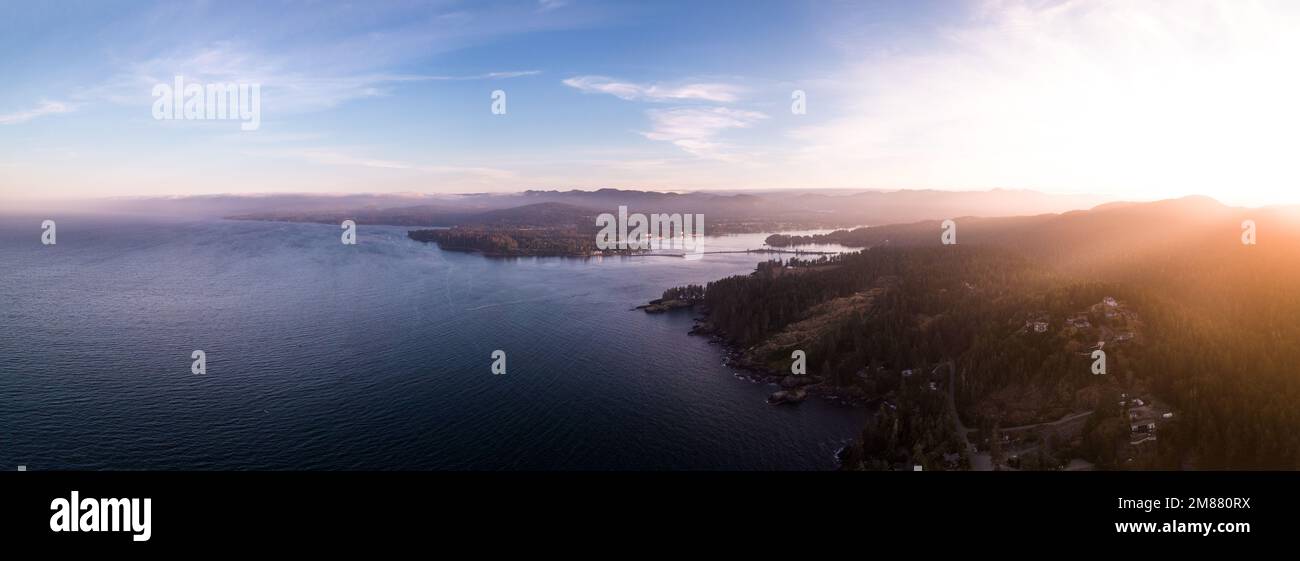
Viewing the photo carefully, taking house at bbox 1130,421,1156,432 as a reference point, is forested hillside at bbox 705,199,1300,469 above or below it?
above

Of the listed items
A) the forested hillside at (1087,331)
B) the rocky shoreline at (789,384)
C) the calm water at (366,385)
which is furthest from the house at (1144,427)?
the rocky shoreline at (789,384)

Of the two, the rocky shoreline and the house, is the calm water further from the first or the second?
the house

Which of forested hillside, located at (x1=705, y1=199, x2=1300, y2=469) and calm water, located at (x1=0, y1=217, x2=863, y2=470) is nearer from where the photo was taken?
forested hillside, located at (x1=705, y1=199, x2=1300, y2=469)

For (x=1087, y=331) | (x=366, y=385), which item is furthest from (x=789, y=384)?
(x=366, y=385)

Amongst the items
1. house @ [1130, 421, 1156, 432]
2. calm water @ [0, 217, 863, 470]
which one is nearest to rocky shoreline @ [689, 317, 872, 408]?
calm water @ [0, 217, 863, 470]

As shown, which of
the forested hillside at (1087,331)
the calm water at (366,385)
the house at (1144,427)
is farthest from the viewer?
the house at (1144,427)

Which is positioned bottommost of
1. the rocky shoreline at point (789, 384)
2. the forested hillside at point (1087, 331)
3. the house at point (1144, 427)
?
the rocky shoreline at point (789, 384)

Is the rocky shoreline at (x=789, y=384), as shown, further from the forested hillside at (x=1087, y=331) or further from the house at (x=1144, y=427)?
the house at (x=1144, y=427)

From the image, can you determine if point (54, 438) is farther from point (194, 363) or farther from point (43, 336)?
point (43, 336)
